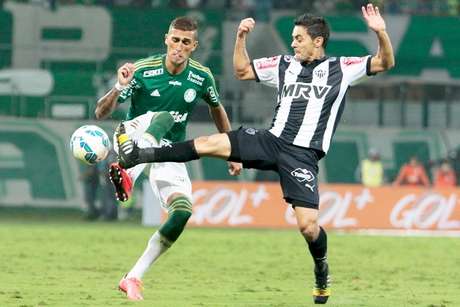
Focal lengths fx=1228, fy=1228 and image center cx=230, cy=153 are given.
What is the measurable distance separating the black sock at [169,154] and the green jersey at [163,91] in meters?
0.93

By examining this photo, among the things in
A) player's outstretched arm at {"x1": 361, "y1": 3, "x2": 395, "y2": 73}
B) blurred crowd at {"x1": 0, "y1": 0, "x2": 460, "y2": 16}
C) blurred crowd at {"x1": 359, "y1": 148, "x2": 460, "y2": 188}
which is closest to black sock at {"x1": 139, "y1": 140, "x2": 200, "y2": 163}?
player's outstretched arm at {"x1": 361, "y1": 3, "x2": 395, "y2": 73}

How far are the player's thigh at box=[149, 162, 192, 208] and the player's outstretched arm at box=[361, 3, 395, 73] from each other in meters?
1.97

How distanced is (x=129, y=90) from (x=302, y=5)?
21935mm

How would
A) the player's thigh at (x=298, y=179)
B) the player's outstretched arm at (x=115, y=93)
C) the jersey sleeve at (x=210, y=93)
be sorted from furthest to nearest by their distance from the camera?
1. the jersey sleeve at (x=210, y=93)
2. the player's outstretched arm at (x=115, y=93)
3. the player's thigh at (x=298, y=179)

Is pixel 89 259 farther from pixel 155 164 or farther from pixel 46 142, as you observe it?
pixel 46 142

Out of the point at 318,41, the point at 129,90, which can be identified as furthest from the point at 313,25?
the point at 129,90

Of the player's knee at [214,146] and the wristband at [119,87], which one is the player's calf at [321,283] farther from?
the wristband at [119,87]

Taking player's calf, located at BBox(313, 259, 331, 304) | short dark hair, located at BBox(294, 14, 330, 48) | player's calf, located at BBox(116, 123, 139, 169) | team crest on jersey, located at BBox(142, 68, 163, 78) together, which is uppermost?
short dark hair, located at BBox(294, 14, 330, 48)

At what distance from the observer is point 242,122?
96.3 ft

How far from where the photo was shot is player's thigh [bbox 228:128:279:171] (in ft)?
33.1

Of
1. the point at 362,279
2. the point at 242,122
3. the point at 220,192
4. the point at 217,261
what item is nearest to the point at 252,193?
the point at 220,192

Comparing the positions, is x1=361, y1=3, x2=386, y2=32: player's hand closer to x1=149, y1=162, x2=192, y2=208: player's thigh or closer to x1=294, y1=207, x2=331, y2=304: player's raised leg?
x1=294, y1=207, x2=331, y2=304: player's raised leg

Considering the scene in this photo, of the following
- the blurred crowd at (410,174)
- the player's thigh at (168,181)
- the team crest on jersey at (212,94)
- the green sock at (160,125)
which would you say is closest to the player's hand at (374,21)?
the team crest on jersey at (212,94)

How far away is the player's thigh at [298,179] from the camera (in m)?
10.0
